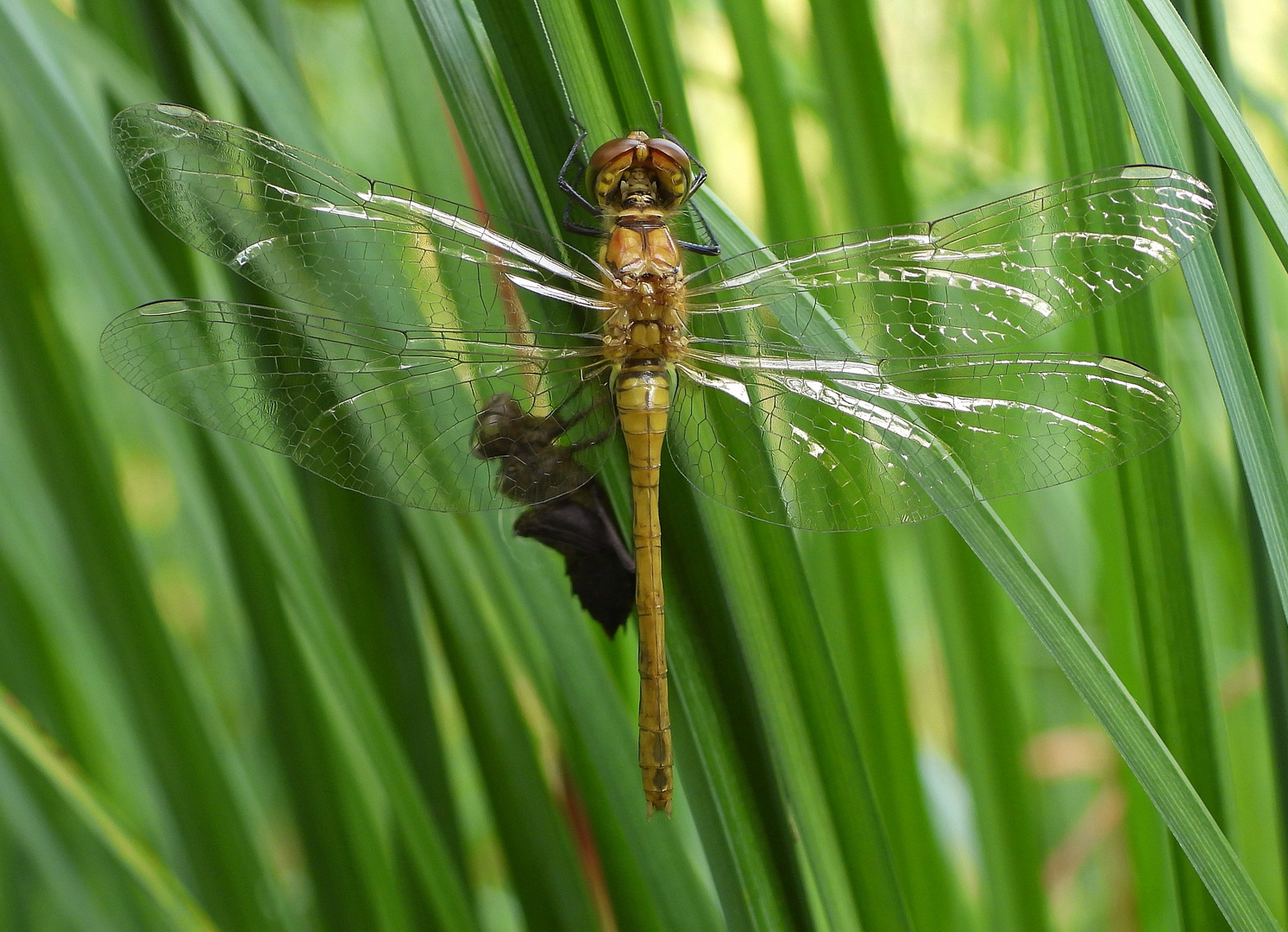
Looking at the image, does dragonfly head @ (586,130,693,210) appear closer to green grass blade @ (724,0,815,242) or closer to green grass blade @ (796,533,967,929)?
green grass blade @ (724,0,815,242)

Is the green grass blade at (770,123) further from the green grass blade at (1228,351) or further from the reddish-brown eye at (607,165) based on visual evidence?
the green grass blade at (1228,351)

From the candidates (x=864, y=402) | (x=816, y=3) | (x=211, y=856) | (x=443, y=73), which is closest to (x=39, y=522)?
(x=211, y=856)

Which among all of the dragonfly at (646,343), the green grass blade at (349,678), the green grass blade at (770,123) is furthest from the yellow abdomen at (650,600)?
the green grass blade at (770,123)

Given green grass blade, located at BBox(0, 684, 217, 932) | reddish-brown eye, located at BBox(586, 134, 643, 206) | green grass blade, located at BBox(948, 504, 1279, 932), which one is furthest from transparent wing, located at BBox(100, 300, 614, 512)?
green grass blade, located at BBox(948, 504, 1279, 932)

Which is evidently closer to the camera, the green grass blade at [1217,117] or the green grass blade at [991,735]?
the green grass blade at [1217,117]

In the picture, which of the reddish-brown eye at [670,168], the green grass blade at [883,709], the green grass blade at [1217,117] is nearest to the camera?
the green grass blade at [1217,117]

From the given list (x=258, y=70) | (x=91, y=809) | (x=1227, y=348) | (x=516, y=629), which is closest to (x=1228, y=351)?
(x=1227, y=348)

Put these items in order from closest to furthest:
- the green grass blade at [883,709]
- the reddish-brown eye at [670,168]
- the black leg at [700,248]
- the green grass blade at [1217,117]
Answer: the green grass blade at [1217,117] → the reddish-brown eye at [670,168] → the black leg at [700,248] → the green grass blade at [883,709]

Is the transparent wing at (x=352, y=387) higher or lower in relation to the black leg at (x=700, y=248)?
lower
